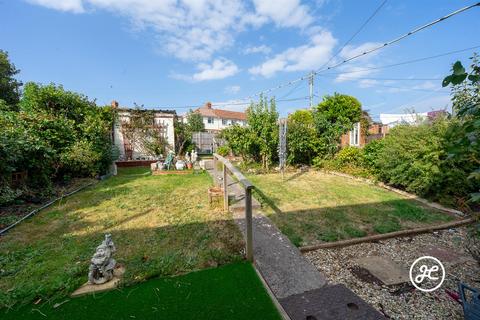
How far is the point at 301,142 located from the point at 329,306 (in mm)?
8778

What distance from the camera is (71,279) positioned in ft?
8.48

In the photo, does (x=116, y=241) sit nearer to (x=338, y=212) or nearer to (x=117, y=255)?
(x=117, y=255)

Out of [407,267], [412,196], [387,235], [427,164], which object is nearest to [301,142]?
[412,196]

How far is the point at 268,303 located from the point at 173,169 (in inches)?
341

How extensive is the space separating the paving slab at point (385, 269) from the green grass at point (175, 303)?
1.49 metres

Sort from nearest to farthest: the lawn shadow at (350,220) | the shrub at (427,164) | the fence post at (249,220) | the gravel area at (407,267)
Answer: the gravel area at (407,267) < the fence post at (249,220) < the lawn shadow at (350,220) < the shrub at (427,164)

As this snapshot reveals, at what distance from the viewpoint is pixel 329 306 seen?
7.30 feet

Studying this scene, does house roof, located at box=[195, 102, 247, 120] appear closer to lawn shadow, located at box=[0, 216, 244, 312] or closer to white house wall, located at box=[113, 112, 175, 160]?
white house wall, located at box=[113, 112, 175, 160]

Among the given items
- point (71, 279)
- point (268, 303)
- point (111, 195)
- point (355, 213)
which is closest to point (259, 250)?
point (268, 303)

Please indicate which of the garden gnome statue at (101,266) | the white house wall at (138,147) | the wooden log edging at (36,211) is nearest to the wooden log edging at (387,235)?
the garden gnome statue at (101,266)

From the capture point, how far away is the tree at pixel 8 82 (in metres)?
19.2

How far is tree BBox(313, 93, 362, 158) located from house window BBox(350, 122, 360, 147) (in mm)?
205

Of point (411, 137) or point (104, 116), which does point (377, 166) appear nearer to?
point (411, 137)

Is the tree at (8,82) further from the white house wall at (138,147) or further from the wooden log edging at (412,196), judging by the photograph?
the wooden log edging at (412,196)
